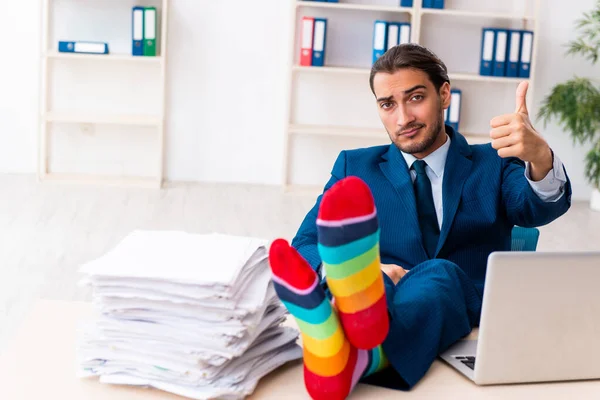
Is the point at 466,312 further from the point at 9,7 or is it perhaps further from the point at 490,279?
the point at 9,7

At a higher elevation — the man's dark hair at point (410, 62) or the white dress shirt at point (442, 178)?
the man's dark hair at point (410, 62)

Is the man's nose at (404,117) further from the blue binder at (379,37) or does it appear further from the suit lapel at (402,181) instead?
the blue binder at (379,37)

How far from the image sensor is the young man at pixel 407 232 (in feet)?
4.27

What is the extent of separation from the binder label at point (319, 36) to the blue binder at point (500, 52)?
1058 mm

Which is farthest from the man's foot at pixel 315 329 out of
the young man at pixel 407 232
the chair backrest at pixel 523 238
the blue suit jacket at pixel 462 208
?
the chair backrest at pixel 523 238

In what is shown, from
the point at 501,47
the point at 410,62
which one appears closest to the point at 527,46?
the point at 501,47

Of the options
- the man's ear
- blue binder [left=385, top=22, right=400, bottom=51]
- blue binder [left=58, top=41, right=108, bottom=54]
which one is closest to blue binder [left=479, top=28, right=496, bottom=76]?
blue binder [left=385, top=22, right=400, bottom=51]

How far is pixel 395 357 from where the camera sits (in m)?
1.42

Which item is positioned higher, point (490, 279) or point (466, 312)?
point (490, 279)

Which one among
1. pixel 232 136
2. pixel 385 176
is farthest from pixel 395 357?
pixel 232 136

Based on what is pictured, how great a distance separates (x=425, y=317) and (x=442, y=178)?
2.02ft

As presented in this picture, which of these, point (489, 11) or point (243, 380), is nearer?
point (243, 380)

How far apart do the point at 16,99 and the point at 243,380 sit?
4.45 m

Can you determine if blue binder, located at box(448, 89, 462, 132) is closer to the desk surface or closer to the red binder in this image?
the red binder
